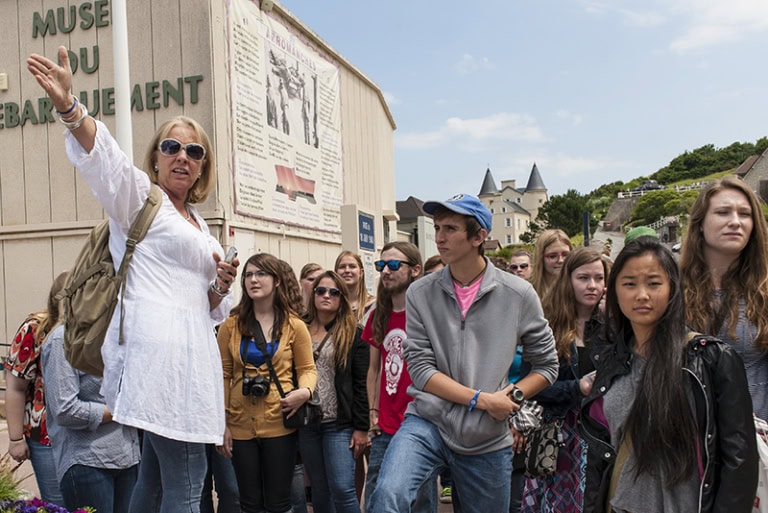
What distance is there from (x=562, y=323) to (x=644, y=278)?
Result: 4.63ft

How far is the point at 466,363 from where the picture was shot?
3.21 m

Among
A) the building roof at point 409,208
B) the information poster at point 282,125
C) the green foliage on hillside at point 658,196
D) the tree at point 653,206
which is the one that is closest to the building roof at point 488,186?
the green foliage on hillside at point 658,196

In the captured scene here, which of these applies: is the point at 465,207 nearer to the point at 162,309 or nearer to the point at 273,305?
the point at 162,309

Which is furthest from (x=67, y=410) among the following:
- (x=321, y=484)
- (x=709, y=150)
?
(x=709, y=150)

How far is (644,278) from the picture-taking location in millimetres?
2771

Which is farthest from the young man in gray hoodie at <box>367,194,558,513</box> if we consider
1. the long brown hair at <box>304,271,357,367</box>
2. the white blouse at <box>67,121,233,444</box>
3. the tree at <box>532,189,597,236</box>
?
the tree at <box>532,189,597,236</box>

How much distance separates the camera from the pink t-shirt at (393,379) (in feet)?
13.8

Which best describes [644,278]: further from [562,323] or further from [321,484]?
[321,484]

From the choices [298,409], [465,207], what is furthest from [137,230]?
[298,409]

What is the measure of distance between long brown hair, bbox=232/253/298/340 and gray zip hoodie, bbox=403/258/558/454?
4.63 feet

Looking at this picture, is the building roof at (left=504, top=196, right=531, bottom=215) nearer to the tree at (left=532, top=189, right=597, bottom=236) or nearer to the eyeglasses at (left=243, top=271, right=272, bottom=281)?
the tree at (left=532, top=189, right=597, bottom=236)

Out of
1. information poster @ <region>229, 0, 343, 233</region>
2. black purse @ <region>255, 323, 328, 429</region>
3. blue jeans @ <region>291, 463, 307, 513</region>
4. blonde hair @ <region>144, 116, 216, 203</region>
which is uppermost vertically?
information poster @ <region>229, 0, 343, 233</region>

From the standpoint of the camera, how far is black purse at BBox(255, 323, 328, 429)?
4.29 m

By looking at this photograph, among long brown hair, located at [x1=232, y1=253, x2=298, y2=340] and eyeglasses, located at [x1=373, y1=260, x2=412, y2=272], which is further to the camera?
eyeglasses, located at [x1=373, y1=260, x2=412, y2=272]
